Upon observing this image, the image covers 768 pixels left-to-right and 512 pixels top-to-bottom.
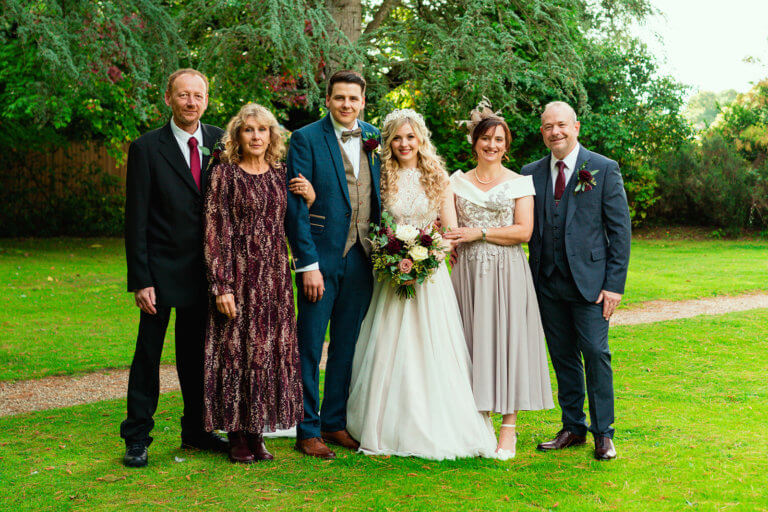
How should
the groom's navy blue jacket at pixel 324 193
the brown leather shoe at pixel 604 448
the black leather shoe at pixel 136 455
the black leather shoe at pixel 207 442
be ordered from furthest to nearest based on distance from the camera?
the black leather shoe at pixel 207 442 → the groom's navy blue jacket at pixel 324 193 → the brown leather shoe at pixel 604 448 → the black leather shoe at pixel 136 455

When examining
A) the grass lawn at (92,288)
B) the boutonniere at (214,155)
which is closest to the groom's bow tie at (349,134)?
the boutonniere at (214,155)

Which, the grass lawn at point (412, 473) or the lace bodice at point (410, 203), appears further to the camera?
the lace bodice at point (410, 203)

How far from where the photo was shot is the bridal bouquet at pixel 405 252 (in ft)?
15.1

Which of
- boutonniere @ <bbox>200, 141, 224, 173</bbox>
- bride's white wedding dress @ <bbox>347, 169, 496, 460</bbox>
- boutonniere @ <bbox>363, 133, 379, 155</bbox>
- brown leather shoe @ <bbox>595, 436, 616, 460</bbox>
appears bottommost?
brown leather shoe @ <bbox>595, 436, 616, 460</bbox>

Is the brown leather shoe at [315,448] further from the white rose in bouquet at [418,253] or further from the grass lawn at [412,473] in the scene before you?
the white rose in bouquet at [418,253]

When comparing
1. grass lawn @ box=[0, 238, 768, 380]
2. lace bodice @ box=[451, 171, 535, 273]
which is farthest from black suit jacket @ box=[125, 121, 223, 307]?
grass lawn @ box=[0, 238, 768, 380]

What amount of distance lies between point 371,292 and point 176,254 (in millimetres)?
1339

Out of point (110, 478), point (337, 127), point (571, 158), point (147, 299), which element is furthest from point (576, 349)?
point (110, 478)

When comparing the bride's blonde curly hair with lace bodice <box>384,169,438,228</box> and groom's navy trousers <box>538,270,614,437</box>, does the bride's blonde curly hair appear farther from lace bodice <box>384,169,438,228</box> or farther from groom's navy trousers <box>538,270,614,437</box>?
groom's navy trousers <box>538,270,614,437</box>

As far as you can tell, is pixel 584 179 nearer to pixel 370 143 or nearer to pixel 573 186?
pixel 573 186

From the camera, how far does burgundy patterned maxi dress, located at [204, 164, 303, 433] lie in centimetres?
443

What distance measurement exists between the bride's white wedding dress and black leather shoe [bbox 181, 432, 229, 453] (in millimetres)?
859

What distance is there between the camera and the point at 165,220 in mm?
4453

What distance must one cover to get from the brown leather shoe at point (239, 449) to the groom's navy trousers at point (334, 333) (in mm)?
373
